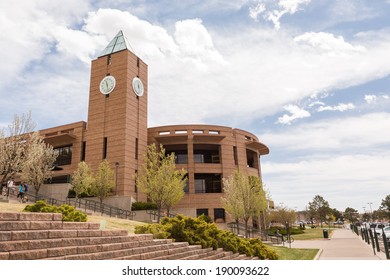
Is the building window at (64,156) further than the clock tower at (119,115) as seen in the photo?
Yes

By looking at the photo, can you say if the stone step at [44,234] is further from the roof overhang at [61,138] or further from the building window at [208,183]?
the building window at [208,183]

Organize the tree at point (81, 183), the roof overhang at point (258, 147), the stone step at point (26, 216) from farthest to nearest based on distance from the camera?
the roof overhang at point (258, 147) → the tree at point (81, 183) → the stone step at point (26, 216)

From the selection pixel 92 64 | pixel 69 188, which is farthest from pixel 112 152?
pixel 92 64

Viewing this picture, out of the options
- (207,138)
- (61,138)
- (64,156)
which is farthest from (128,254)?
(64,156)

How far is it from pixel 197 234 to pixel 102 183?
21.3 m

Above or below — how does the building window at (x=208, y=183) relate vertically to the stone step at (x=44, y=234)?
above

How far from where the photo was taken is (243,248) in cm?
1459

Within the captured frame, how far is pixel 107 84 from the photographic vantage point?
3831 centimetres

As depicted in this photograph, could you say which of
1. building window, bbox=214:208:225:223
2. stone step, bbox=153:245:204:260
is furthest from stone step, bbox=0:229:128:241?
building window, bbox=214:208:225:223

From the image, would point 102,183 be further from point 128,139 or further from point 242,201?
point 242,201

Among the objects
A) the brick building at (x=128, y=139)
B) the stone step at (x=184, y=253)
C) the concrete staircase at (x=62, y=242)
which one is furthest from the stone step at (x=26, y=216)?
the brick building at (x=128, y=139)

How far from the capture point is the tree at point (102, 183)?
31.8 metres

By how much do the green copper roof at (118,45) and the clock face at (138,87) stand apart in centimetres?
407

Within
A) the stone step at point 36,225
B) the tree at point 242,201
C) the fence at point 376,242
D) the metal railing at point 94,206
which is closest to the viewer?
the stone step at point 36,225
